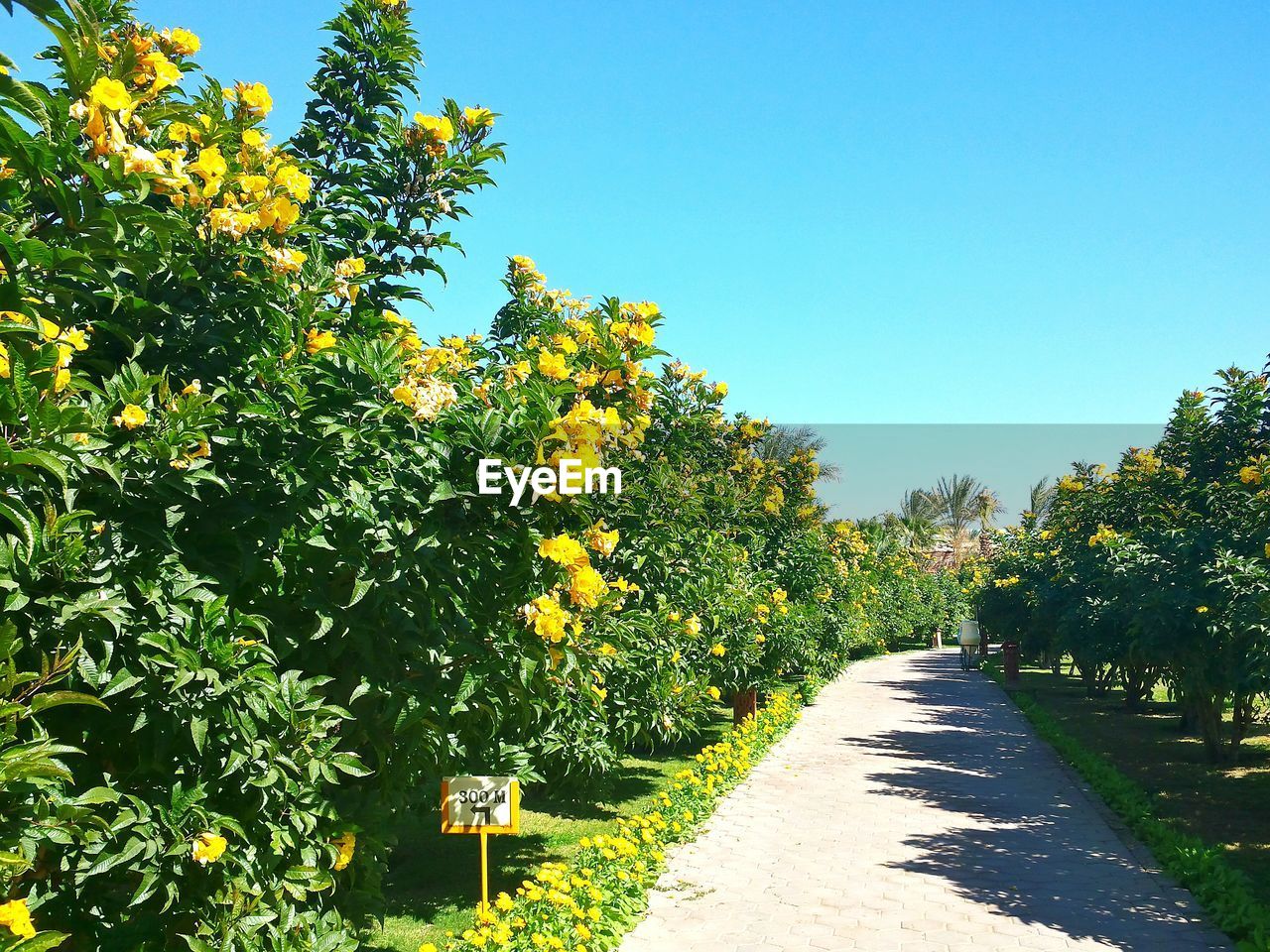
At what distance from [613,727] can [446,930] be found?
5.81ft

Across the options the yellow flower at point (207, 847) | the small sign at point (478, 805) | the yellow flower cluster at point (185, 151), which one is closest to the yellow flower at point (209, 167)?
the yellow flower cluster at point (185, 151)

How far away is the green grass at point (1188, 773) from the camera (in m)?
7.51

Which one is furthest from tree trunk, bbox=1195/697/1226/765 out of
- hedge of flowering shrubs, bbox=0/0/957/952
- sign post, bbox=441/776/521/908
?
hedge of flowering shrubs, bbox=0/0/957/952

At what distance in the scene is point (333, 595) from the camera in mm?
3047

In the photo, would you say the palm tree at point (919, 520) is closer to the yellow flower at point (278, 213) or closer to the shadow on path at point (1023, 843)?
the shadow on path at point (1023, 843)

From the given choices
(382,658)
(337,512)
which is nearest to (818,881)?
(382,658)

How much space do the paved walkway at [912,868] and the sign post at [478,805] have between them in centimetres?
123

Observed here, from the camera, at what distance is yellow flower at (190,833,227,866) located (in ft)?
8.12

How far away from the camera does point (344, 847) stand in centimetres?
300

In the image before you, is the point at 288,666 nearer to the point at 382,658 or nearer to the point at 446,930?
the point at 382,658

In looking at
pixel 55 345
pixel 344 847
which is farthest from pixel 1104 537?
pixel 55 345

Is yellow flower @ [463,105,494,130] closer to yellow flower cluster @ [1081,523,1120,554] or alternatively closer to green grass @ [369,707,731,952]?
green grass @ [369,707,731,952]

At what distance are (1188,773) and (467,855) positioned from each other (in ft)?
26.5

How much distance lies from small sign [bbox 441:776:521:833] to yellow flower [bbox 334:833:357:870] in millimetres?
1619
